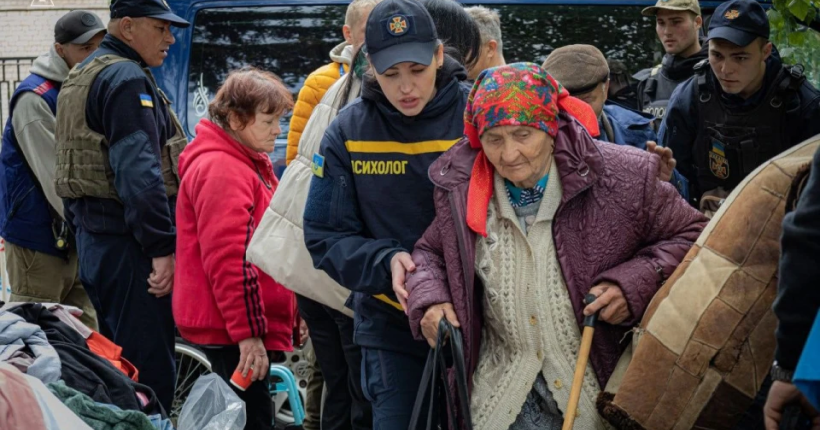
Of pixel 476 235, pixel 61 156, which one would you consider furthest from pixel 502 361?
pixel 61 156

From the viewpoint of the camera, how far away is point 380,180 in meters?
3.85

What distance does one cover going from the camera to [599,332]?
3291 mm

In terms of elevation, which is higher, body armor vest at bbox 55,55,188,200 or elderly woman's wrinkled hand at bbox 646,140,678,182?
elderly woman's wrinkled hand at bbox 646,140,678,182

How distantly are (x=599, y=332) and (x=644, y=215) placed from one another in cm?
37

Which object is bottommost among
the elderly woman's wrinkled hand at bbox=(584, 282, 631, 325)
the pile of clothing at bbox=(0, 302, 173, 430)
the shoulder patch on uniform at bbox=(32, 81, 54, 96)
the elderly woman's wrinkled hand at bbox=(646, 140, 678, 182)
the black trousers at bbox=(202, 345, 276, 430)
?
the black trousers at bbox=(202, 345, 276, 430)

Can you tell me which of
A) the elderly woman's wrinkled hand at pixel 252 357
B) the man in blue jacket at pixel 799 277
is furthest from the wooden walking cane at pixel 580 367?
the elderly woman's wrinkled hand at pixel 252 357

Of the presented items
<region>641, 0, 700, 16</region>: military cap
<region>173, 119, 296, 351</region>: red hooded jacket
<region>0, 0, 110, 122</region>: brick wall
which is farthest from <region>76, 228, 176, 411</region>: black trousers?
<region>0, 0, 110, 122</region>: brick wall

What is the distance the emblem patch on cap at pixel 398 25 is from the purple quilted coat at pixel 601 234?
646 millimetres

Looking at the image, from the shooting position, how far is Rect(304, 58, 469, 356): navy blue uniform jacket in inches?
151

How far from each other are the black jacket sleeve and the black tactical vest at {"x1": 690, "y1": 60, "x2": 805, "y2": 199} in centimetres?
265

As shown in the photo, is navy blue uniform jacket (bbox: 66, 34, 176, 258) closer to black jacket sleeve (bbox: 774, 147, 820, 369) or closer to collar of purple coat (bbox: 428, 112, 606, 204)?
collar of purple coat (bbox: 428, 112, 606, 204)

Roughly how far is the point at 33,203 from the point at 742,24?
397 cm

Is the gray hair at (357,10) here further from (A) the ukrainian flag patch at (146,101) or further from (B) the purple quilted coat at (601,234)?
(B) the purple quilted coat at (601,234)

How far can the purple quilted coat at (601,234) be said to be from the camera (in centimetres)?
327
